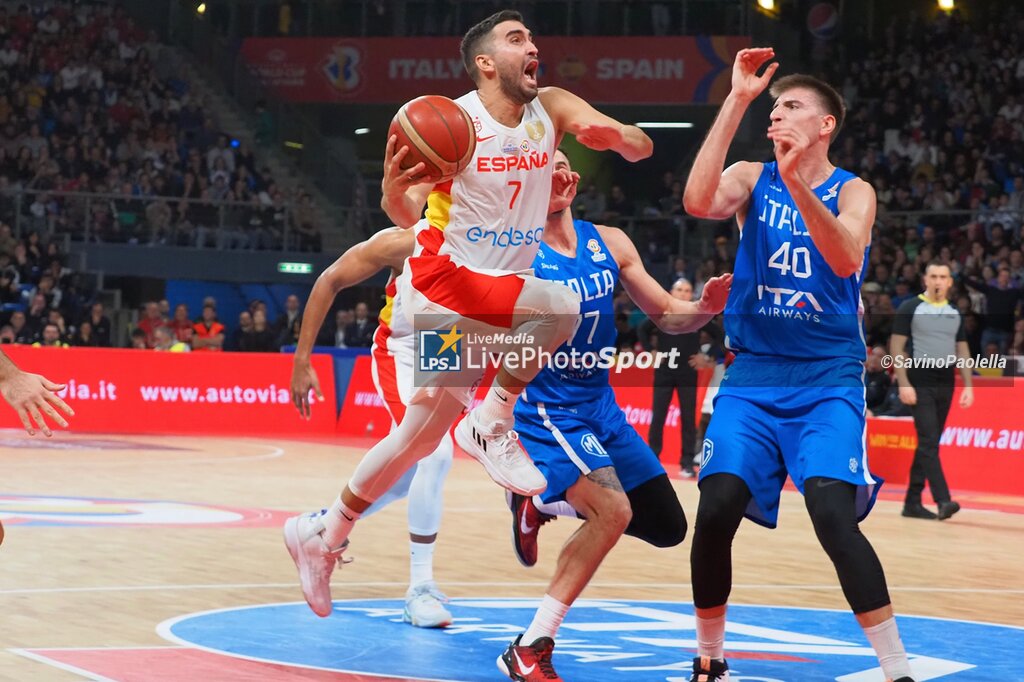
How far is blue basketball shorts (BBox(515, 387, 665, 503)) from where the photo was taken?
5.71 meters

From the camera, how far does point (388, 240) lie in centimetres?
696

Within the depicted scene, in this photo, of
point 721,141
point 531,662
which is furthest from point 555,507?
point 721,141

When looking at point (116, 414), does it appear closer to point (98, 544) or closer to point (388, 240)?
point (98, 544)

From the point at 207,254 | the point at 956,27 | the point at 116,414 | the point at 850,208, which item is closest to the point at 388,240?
the point at 850,208

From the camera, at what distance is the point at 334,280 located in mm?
6816

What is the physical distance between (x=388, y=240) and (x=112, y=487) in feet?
21.3

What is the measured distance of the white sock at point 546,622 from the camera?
5.34 metres

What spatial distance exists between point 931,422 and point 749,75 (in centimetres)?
725

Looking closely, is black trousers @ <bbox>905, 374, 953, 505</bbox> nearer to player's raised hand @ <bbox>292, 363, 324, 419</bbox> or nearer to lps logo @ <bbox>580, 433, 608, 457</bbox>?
lps logo @ <bbox>580, 433, 608, 457</bbox>

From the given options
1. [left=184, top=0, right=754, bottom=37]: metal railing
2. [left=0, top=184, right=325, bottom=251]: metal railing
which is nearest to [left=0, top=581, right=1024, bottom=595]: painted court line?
[left=0, top=184, right=325, bottom=251]: metal railing

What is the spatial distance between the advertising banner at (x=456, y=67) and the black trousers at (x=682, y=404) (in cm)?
1349

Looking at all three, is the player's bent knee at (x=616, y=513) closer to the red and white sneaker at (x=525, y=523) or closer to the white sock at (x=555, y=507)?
the white sock at (x=555, y=507)

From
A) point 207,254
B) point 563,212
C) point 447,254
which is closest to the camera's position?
point 447,254

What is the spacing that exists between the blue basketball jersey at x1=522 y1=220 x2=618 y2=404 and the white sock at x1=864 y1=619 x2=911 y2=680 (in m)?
1.68
